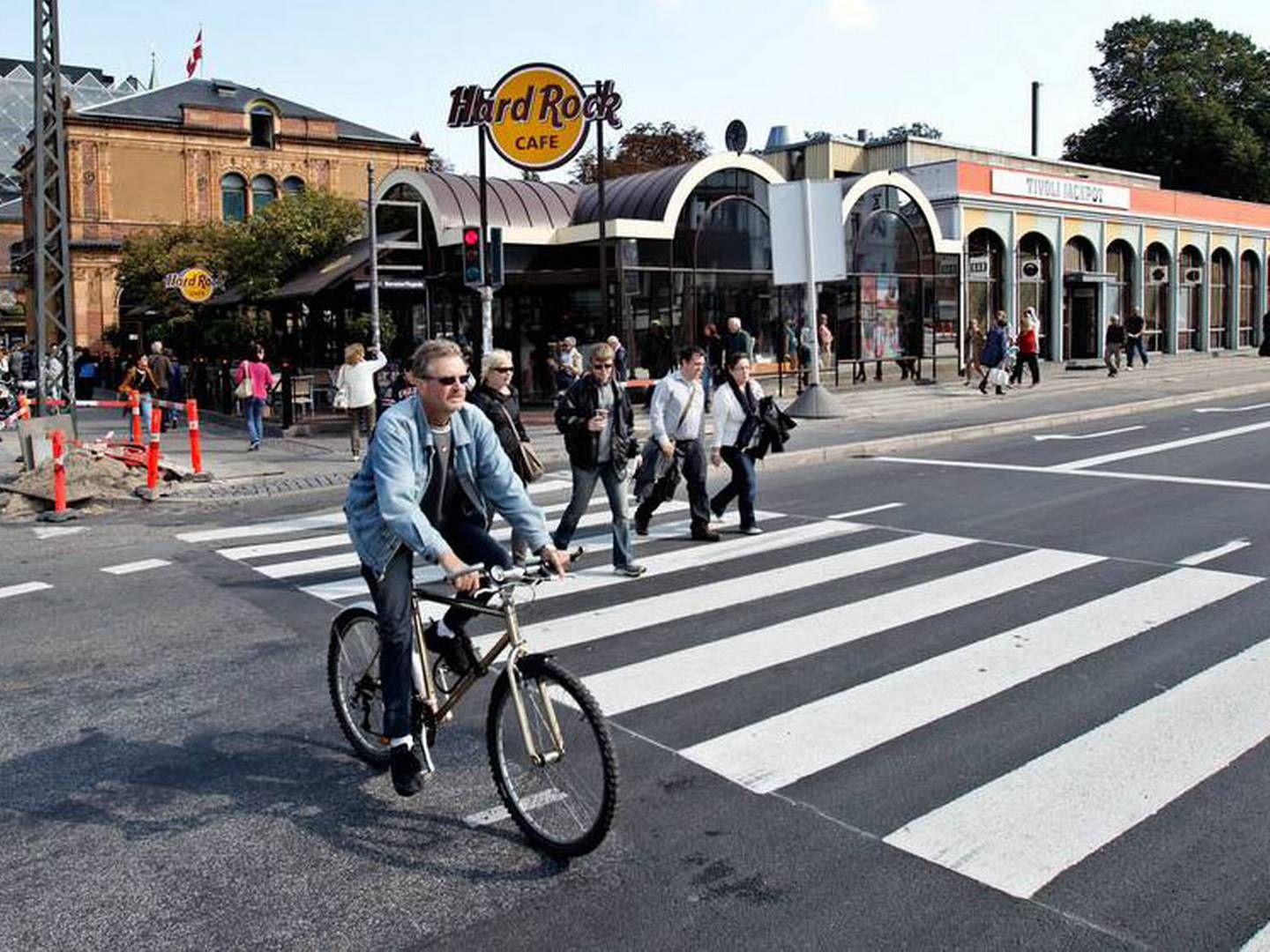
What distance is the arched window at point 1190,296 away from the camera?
43.0 meters

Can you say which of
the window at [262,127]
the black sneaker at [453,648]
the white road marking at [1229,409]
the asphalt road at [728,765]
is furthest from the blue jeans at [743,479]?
the window at [262,127]

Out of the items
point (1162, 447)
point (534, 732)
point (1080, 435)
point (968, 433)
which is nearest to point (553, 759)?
point (534, 732)

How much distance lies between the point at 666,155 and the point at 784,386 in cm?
3367

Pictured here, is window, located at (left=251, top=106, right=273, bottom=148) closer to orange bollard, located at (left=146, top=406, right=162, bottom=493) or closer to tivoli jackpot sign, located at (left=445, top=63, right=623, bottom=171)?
tivoli jackpot sign, located at (left=445, top=63, right=623, bottom=171)

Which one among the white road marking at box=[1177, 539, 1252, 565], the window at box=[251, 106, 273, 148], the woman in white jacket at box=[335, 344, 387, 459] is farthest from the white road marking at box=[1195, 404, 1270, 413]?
the window at box=[251, 106, 273, 148]

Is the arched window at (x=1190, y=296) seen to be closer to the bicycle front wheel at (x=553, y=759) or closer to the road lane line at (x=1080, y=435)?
the road lane line at (x=1080, y=435)

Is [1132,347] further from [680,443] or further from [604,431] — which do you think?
[604,431]

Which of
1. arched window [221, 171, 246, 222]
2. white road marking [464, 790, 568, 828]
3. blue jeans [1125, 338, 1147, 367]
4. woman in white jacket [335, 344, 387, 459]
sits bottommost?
white road marking [464, 790, 568, 828]

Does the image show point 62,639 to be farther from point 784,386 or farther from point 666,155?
point 666,155

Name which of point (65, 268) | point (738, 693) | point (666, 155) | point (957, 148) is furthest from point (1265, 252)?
point (738, 693)

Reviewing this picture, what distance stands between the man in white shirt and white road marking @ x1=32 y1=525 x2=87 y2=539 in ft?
19.7

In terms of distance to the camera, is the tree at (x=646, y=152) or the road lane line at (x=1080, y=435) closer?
the road lane line at (x=1080, y=435)

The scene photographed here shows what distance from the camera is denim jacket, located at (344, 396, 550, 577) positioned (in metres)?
4.30

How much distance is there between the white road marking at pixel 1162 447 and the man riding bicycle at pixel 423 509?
11.2m
